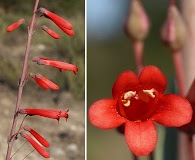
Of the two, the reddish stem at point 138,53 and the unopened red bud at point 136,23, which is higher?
the unopened red bud at point 136,23

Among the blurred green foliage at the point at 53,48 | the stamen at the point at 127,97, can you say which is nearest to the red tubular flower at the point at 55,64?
the stamen at the point at 127,97

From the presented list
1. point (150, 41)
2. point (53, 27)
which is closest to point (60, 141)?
point (53, 27)

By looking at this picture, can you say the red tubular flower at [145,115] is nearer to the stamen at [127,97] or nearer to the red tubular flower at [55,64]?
the stamen at [127,97]

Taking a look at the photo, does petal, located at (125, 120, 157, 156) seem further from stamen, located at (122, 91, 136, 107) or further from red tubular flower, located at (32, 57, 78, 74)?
red tubular flower, located at (32, 57, 78, 74)

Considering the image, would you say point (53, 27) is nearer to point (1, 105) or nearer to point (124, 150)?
point (1, 105)

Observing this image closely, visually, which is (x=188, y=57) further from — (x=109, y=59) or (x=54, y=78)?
(x=109, y=59)

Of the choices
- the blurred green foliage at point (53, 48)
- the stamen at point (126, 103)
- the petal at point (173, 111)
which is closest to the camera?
the petal at point (173, 111)

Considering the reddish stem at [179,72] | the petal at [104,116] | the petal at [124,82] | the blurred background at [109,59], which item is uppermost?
the reddish stem at [179,72]

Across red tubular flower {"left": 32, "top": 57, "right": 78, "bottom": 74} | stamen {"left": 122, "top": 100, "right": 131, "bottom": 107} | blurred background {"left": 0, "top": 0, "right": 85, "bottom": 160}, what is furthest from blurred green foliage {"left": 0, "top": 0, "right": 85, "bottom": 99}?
stamen {"left": 122, "top": 100, "right": 131, "bottom": 107}

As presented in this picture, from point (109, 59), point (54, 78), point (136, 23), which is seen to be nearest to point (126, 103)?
point (136, 23)
